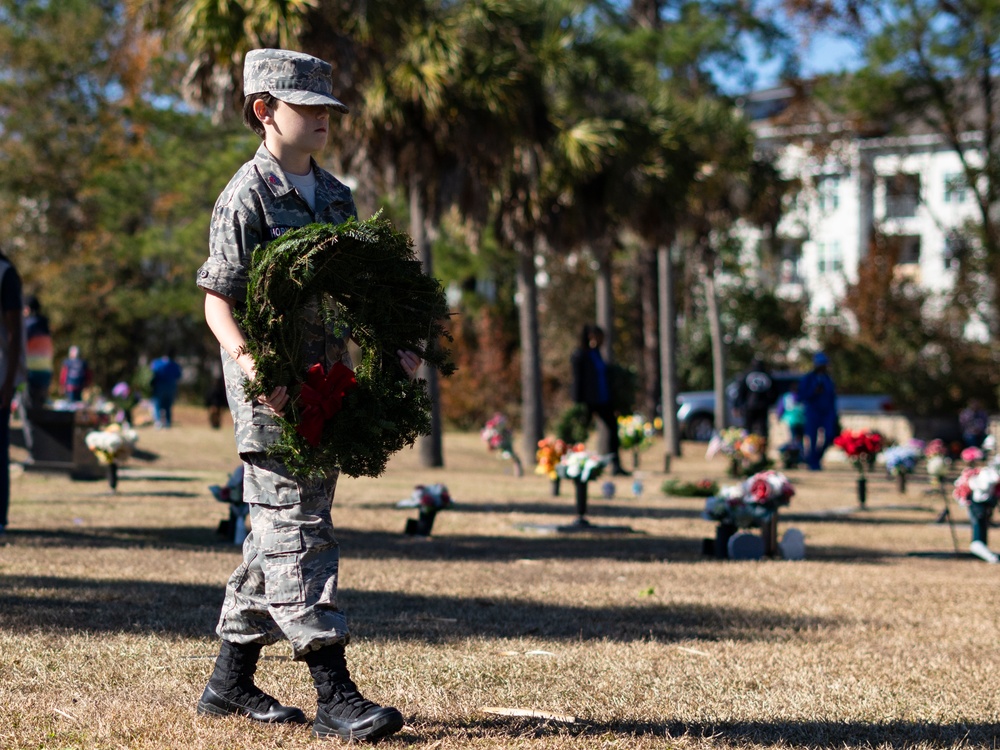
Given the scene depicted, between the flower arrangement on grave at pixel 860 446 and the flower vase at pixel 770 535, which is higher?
the flower arrangement on grave at pixel 860 446

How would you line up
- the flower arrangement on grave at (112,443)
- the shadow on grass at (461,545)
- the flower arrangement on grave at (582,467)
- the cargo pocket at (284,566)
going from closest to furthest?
the cargo pocket at (284,566), the shadow on grass at (461,545), the flower arrangement on grave at (582,467), the flower arrangement on grave at (112,443)

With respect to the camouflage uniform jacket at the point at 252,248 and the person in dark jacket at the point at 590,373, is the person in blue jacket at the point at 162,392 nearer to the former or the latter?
the person in dark jacket at the point at 590,373

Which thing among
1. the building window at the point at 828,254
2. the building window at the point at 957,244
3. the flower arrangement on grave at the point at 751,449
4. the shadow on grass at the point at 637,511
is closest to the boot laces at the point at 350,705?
the shadow on grass at the point at 637,511

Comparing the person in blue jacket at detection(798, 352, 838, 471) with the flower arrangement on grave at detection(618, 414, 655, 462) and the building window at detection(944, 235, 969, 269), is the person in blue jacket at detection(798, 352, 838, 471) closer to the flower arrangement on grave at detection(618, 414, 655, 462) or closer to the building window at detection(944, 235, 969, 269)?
the flower arrangement on grave at detection(618, 414, 655, 462)

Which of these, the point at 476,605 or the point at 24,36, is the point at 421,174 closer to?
the point at 476,605

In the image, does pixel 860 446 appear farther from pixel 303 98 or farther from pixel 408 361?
pixel 303 98

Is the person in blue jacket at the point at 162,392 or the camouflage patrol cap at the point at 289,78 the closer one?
the camouflage patrol cap at the point at 289,78

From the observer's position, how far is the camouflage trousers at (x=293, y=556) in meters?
3.87

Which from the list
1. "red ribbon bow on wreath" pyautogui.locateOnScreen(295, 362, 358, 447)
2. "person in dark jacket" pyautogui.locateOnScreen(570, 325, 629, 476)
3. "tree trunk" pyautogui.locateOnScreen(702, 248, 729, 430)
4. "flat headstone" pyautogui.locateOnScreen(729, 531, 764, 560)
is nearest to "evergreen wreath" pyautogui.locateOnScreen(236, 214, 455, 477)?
"red ribbon bow on wreath" pyautogui.locateOnScreen(295, 362, 358, 447)

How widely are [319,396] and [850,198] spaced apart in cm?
6342

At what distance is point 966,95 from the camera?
29.0 meters

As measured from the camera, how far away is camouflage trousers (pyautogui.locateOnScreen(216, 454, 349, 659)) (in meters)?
3.87

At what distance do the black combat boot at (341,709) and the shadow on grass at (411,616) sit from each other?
177cm

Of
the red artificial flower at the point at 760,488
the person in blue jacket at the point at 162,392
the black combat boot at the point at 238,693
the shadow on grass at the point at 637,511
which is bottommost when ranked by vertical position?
the shadow on grass at the point at 637,511
